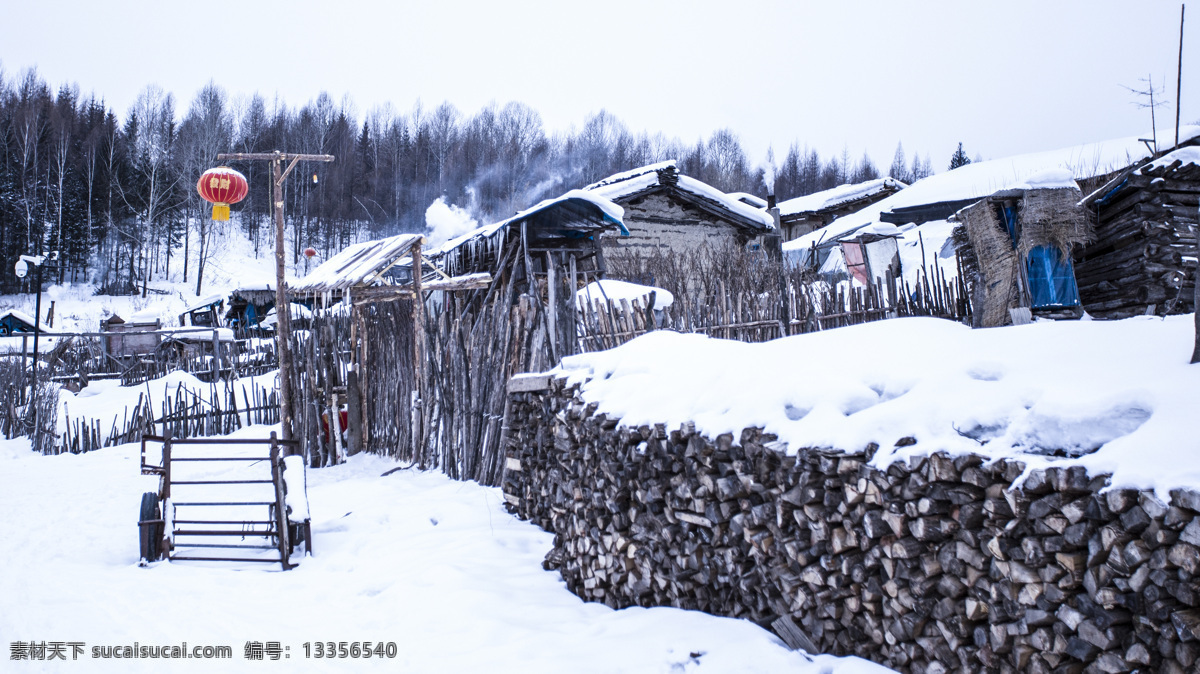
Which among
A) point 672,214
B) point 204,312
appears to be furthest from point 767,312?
point 204,312

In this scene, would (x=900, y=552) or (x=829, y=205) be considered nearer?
(x=900, y=552)

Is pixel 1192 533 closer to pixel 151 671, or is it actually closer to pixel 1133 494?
pixel 1133 494

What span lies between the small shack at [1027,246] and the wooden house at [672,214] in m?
8.93

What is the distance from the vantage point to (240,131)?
175 ft

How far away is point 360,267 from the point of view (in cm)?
1048

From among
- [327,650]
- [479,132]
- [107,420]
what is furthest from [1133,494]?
[479,132]

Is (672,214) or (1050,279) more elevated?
(672,214)

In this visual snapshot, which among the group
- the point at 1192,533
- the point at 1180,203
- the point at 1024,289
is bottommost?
the point at 1192,533

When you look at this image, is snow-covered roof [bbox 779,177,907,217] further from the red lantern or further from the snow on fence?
the red lantern

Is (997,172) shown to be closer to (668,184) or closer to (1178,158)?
(668,184)

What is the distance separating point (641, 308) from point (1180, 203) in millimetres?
6216

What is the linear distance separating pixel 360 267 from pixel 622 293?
4.03 meters

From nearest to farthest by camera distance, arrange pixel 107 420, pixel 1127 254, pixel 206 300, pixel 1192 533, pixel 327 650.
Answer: pixel 1192 533 → pixel 327 650 → pixel 1127 254 → pixel 107 420 → pixel 206 300

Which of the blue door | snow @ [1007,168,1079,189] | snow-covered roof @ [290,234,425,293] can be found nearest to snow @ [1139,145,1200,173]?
snow @ [1007,168,1079,189]
